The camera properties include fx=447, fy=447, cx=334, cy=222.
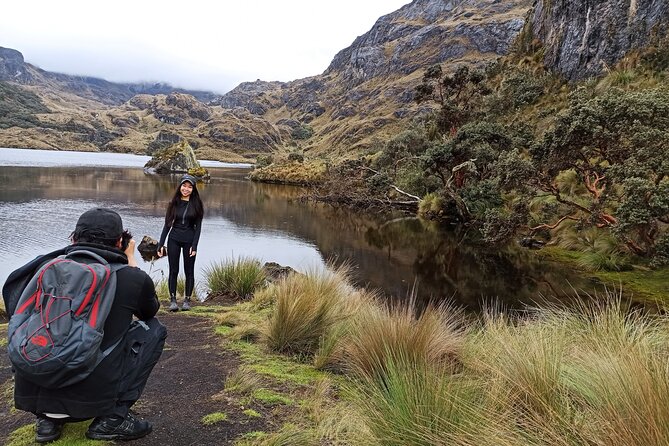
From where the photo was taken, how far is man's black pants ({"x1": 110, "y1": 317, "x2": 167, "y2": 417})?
3000 millimetres

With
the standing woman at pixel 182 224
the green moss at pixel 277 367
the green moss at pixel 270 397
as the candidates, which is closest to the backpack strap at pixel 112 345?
the green moss at pixel 270 397

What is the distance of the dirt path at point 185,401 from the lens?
3.30 meters

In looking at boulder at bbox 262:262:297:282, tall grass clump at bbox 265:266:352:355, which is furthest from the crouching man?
boulder at bbox 262:262:297:282

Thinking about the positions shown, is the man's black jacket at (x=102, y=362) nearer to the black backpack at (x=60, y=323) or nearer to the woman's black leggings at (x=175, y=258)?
the black backpack at (x=60, y=323)

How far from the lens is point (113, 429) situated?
3014 millimetres

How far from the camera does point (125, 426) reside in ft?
10.1

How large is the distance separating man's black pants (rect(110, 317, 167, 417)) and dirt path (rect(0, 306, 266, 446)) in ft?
1.08

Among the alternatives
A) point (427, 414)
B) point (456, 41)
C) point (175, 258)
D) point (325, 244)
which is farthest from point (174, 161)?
point (456, 41)

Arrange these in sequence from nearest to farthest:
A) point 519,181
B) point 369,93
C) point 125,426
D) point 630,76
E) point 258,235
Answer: point 125,426, point 519,181, point 258,235, point 630,76, point 369,93

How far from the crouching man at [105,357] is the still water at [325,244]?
5.32 meters

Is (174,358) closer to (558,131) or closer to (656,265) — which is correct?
(656,265)

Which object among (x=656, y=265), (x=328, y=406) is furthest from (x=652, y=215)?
(x=328, y=406)

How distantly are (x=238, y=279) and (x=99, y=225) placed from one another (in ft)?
24.3

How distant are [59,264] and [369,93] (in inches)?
6926
